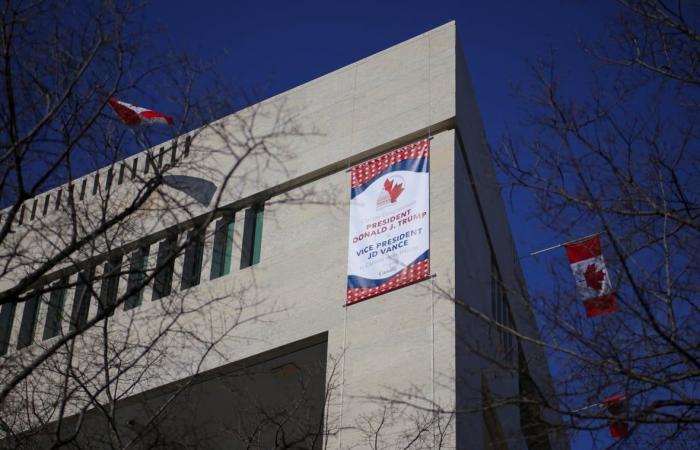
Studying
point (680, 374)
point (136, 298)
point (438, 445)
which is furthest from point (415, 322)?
point (680, 374)

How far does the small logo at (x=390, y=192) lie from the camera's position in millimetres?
24141

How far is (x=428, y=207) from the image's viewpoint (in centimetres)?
2364

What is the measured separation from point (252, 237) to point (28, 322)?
21.7 feet

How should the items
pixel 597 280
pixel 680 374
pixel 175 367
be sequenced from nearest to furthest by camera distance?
pixel 680 374
pixel 597 280
pixel 175 367

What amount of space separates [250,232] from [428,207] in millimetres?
4638

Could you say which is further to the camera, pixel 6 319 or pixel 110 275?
pixel 6 319

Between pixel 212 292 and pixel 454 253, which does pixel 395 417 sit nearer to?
pixel 454 253

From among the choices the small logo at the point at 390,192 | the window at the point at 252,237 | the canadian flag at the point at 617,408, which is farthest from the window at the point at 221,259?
the canadian flag at the point at 617,408

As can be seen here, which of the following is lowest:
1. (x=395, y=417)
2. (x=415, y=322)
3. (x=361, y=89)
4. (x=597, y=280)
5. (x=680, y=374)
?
(x=680, y=374)

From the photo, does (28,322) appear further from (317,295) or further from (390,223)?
(390,223)

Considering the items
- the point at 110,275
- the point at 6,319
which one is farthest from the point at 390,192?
the point at 110,275

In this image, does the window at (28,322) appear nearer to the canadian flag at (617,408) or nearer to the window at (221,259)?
the window at (221,259)

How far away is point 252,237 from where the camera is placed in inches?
1030

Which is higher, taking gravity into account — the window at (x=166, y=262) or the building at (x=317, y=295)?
the building at (x=317, y=295)
